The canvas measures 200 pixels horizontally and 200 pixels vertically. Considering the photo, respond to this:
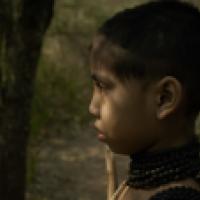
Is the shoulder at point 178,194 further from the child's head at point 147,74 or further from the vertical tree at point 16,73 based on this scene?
the vertical tree at point 16,73

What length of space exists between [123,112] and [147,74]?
103 mm

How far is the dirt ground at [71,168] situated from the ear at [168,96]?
12.2ft

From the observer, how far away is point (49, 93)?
6.64 metres

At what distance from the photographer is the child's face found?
56.1 inches

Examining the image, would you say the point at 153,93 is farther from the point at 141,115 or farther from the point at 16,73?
the point at 16,73

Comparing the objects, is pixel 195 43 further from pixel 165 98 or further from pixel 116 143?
pixel 116 143

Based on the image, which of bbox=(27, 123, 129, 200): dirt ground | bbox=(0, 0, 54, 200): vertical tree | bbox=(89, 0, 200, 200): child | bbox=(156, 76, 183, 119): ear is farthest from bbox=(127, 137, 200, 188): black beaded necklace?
bbox=(27, 123, 129, 200): dirt ground

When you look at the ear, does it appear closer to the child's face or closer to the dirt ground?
the child's face

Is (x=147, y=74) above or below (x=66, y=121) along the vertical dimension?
above

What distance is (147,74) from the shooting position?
141cm

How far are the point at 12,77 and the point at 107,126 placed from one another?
219 centimetres

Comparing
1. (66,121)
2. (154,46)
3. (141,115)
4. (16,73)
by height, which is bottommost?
(66,121)

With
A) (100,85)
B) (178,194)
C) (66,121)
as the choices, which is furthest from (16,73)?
(66,121)

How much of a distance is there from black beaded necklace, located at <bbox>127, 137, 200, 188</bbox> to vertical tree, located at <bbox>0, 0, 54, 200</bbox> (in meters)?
1.99
